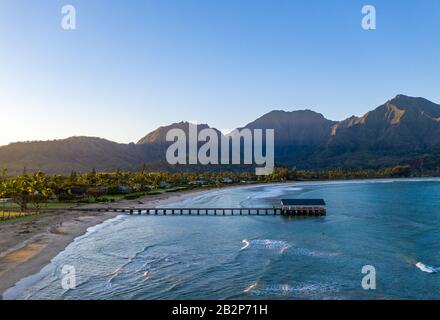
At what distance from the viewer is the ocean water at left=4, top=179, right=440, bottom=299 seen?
30969mm

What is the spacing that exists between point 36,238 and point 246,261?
30.5 metres

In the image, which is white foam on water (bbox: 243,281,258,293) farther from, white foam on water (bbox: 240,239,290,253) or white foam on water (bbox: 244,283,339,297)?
white foam on water (bbox: 240,239,290,253)

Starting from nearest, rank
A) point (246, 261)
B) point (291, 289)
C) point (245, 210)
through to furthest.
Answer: point (291, 289)
point (246, 261)
point (245, 210)

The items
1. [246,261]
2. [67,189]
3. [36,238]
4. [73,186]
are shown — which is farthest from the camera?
[73,186]

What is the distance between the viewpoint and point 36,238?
51.4 m

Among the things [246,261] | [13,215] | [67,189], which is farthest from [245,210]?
[67,189]

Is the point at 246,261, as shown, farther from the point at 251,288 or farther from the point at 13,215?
the point at 13,215

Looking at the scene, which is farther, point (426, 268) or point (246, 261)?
point (246, 261)

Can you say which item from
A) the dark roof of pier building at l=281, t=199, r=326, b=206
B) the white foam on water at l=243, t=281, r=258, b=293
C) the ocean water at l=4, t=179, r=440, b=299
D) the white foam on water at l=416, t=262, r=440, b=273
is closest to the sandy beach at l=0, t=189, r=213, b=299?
the ocean water at l=4, t=179, r=440, b=299

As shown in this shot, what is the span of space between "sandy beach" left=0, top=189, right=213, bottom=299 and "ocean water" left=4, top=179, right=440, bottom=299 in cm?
148
